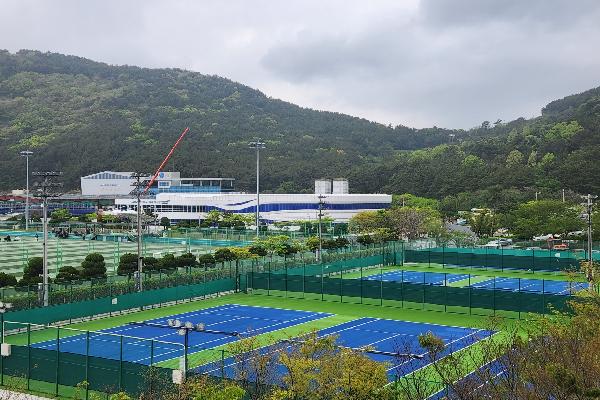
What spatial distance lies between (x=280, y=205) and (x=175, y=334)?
231ft

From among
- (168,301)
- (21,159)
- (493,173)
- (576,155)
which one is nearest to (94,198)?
(21,159)

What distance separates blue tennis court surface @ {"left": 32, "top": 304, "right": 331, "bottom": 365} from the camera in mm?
26484

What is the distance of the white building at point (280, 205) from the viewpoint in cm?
10100

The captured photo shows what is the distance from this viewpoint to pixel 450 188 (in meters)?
122

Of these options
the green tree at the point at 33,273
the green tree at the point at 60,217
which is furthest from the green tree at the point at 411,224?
the green tree at the point at 60,217

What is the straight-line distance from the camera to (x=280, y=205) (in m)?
102

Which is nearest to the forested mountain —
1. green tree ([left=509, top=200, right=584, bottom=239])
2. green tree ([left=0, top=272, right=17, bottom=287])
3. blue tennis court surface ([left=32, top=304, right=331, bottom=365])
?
green tree ([left=509, top=200, right=584, bottom=239])

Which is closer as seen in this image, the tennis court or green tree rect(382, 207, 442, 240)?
the tennis court

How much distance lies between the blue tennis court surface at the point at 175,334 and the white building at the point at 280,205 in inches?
2371

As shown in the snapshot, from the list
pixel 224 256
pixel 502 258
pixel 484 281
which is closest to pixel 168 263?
pixel 224 256

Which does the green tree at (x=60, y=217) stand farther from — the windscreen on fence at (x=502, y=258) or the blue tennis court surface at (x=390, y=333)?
the blue tennis court surface at (x=390, y=333)

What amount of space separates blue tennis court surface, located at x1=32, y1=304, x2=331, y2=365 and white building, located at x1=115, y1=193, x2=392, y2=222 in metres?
60.2

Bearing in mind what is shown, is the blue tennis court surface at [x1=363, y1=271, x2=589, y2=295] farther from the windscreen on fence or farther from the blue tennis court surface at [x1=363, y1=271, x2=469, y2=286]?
the windscreen on fence

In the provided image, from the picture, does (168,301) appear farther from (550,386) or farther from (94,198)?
(94,198)
